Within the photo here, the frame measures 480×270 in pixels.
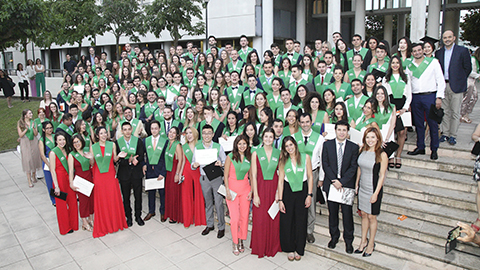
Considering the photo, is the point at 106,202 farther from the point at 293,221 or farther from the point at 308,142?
the point at 308,142

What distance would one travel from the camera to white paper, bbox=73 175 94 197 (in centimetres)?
644

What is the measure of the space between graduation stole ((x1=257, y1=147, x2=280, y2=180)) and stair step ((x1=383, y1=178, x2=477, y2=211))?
7.69ft

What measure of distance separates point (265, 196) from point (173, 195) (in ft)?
7.44

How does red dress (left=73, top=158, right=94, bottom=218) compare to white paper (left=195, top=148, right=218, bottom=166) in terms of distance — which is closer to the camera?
white paper (left=195, top=148, right=218, bottom=166)

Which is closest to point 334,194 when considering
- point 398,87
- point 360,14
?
point 398,87

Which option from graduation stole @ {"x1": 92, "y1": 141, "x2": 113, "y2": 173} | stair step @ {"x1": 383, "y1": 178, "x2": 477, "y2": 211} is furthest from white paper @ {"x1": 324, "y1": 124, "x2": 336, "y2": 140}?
graduation stole @ {"x1": 92, "y1": 141, "x2": 113, "y2": 173}

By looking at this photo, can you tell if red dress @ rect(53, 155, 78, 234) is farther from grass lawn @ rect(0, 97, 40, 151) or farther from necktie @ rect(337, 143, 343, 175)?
grass lawn @ rect(0, 97, 40, 151)

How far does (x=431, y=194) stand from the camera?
19.3 ft

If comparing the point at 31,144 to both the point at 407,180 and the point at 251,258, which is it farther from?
the point at 407,180

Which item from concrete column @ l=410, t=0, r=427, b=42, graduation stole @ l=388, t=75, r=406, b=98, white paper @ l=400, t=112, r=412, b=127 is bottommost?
white paper @ l=400, t=112, r=412, b=127

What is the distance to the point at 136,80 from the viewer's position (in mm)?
9820

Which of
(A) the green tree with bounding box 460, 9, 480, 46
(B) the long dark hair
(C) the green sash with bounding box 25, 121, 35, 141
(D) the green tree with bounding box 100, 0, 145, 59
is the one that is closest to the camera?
(B) the long dark hair

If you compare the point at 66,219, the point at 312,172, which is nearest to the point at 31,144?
the point at 66,219

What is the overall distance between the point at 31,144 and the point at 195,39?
16691 millimetres
